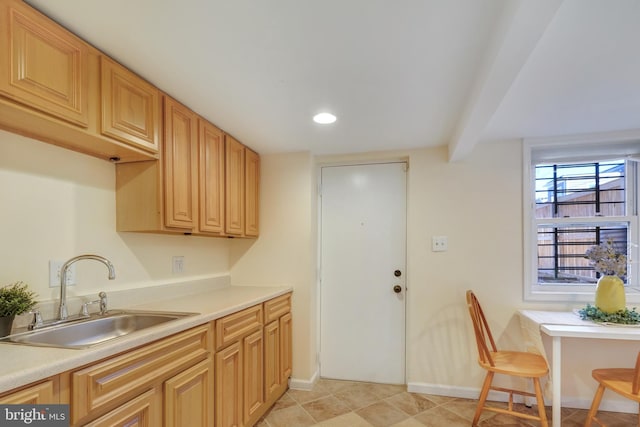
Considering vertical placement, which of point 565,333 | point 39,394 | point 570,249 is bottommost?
point 565,333

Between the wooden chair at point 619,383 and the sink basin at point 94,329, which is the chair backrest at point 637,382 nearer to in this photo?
the wooden chair at point 619,383

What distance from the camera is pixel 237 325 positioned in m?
2.08

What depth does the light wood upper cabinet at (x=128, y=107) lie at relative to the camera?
1.54 metres

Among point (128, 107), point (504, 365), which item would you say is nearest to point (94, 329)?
point (128, 107)

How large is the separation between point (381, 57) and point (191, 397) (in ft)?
5.87

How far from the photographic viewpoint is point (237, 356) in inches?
81.4

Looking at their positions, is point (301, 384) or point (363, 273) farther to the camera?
point (363, 273)

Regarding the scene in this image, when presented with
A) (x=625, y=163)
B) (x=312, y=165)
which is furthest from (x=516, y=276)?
(x=312, y=165)

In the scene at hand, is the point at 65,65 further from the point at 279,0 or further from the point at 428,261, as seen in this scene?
the point at 428,261

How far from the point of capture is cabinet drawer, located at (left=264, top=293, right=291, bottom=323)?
250 cm

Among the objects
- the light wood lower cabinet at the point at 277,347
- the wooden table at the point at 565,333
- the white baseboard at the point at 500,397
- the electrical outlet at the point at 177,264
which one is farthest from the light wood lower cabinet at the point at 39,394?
the white baseboard at the point at 500,397

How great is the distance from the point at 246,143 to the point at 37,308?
5.82ft

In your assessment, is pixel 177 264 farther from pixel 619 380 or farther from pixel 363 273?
pixel 619 380

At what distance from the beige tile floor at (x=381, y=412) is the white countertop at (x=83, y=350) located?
3.32 feet
